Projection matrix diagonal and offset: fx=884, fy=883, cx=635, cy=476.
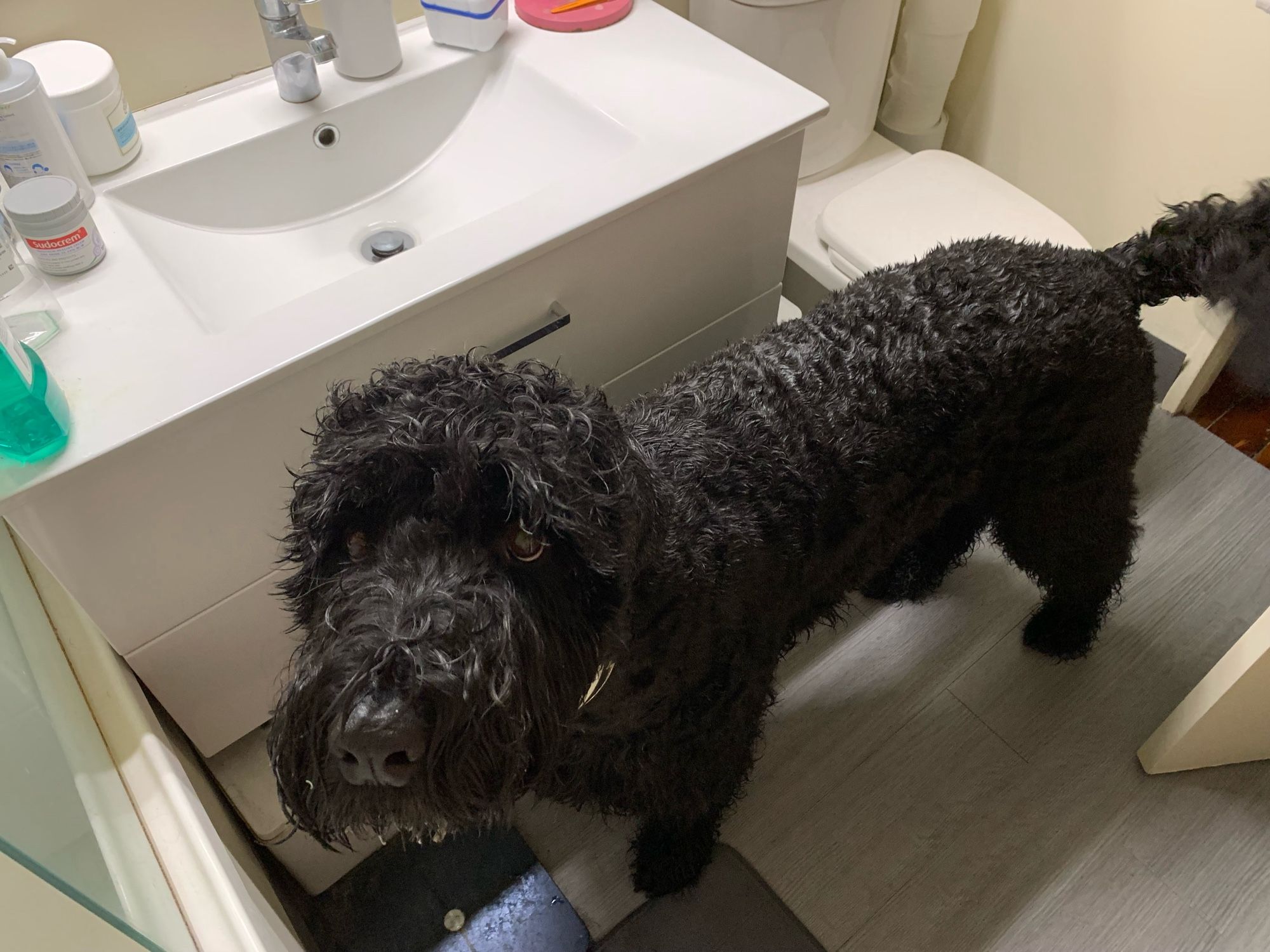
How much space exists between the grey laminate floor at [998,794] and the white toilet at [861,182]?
2.22ft

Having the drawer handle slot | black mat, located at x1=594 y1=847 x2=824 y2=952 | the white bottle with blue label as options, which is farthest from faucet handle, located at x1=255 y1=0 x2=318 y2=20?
black mat, located at x1=594 y1=847 x2=824 y2=952

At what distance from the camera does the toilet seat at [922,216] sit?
1.71m

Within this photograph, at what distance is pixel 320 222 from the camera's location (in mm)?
1320

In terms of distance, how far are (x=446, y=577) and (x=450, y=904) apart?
929mm

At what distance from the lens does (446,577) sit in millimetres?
792

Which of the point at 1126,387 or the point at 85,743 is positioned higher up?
the point at 1126,387

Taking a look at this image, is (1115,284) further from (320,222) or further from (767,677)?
(320,222)

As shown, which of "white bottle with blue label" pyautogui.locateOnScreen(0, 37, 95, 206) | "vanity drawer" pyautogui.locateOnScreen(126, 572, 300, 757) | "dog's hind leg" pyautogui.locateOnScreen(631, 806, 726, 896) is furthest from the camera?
"dog's hind leg" pyautogui.locateOnScreen(631, 806, 726, 896)

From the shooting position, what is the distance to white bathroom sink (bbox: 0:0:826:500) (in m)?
0.98

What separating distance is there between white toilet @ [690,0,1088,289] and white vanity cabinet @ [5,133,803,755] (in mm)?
363

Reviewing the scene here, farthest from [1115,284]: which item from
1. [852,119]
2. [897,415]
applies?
[852,119]

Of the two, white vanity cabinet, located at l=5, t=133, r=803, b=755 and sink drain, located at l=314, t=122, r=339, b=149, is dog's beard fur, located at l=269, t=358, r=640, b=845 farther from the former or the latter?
sink drain, located at l=314, t=122, r=339, b=149

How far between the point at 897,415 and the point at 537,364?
1.57 feet

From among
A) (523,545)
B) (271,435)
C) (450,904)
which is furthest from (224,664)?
(523,545)
